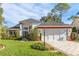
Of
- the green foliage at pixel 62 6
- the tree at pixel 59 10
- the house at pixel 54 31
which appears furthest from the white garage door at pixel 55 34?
the green foliage at pixel 62 6

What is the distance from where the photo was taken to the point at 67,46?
4.47 meters

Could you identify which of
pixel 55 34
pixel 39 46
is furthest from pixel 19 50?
pixel 55 34

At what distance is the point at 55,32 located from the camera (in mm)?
4492

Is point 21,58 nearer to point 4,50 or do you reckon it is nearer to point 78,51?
point 4,50

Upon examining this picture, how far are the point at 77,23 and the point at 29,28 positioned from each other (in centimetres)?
54

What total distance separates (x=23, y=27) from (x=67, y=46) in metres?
0.53

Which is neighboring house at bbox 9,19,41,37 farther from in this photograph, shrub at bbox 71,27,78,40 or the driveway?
shrub at bbox 71,27,78,40

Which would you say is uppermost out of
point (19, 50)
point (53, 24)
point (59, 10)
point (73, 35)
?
point (59, 10)

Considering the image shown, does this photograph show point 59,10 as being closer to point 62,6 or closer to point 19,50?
point 62,6

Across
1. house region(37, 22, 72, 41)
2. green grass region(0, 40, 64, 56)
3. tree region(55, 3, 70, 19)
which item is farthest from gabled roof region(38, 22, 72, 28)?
green grass region(0, 40, 64, 56)

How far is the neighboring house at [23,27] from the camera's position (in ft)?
14.7

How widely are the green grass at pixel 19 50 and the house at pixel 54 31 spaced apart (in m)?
0.15

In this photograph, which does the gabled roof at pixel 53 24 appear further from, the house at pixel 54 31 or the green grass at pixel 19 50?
the green grass at pixel 19 50

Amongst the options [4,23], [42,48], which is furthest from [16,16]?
[42,48]
